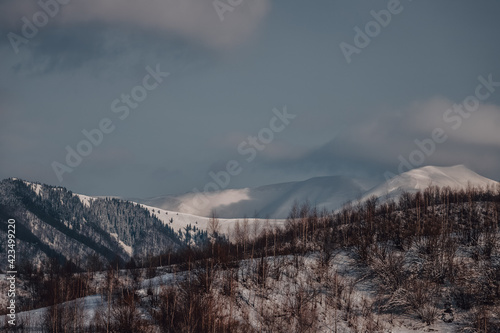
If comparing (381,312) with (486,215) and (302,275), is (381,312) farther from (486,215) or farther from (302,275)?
(486,215)

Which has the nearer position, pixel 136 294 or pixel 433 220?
pixel 136 294

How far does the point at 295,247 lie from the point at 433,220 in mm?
26987

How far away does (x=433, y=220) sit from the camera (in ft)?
304

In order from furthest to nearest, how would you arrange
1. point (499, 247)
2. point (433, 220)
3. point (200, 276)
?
point (433, 220)
point (499, 247)
point (200, 276)

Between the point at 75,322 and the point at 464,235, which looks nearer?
the point at 75,322

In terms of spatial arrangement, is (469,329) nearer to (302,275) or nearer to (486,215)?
(302,275)

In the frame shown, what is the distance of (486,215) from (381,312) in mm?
42855

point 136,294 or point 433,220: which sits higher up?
point 433,220

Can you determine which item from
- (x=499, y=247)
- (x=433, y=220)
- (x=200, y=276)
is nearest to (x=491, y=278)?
(x=499, y=247)

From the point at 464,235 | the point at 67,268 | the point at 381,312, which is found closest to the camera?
the point at 381,312


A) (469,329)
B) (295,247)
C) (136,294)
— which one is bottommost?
(469,329)

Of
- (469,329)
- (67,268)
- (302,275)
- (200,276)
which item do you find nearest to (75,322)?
(200,276)

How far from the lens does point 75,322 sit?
62156mm

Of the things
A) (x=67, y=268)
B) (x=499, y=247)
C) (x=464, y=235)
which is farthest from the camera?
(x=67, y=268)
